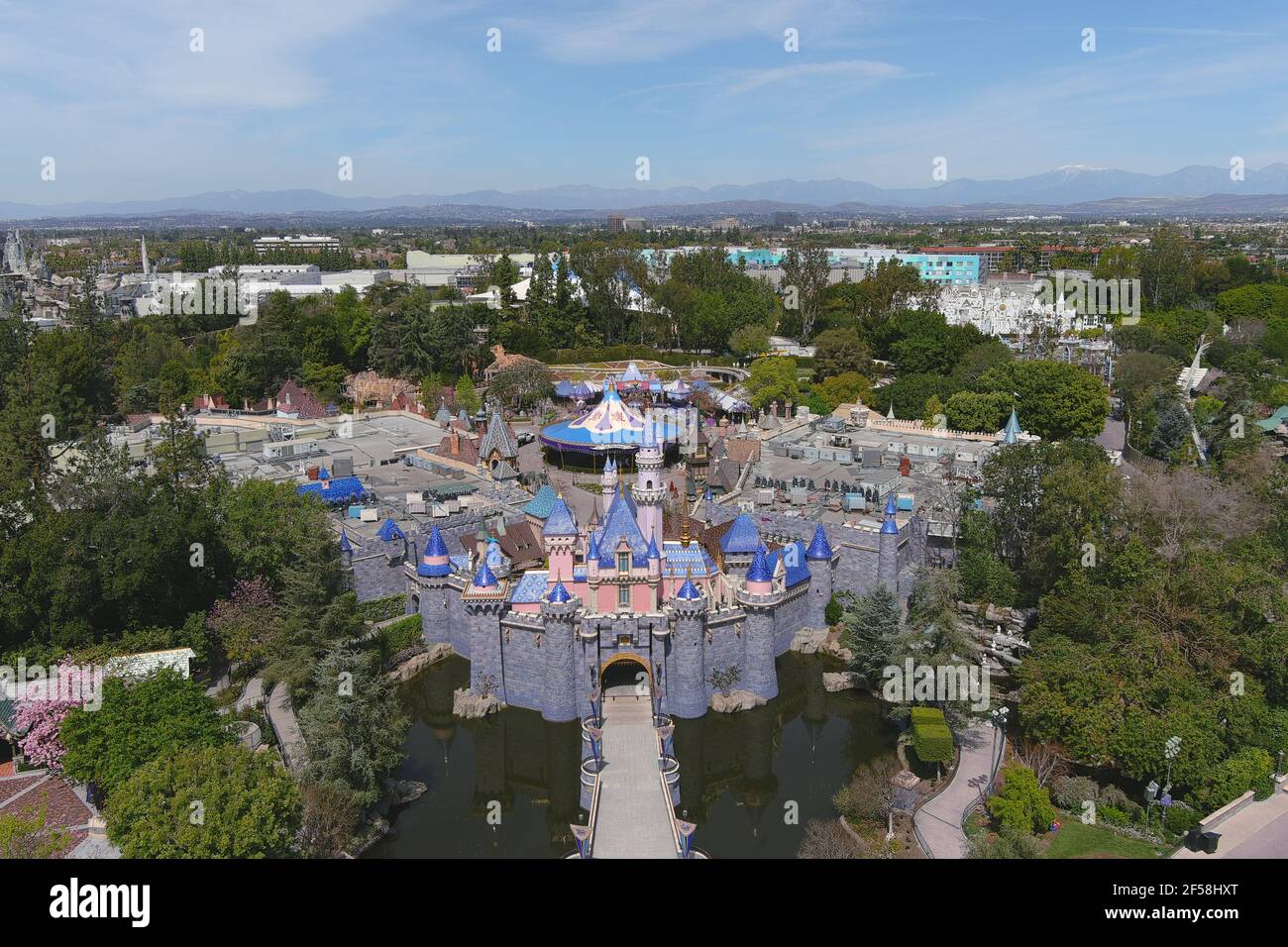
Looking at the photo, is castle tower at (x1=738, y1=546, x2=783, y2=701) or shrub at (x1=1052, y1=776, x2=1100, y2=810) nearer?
shrub at (x1=1052, y1=776, x2=1100, y2=810)

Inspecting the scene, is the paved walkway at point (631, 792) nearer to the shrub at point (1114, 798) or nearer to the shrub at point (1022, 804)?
the shrub at point (1022, 804)

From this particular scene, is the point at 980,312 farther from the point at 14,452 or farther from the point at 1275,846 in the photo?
the point at 14,452

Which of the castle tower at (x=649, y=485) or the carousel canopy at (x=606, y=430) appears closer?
the castle tower at (x=649, y=485)

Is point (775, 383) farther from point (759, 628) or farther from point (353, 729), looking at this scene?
point (353, 729)

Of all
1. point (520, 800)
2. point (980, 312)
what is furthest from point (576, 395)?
point (520, 800)

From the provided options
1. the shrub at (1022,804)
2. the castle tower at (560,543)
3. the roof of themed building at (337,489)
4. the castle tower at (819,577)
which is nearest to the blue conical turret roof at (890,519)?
the castle tower at (819,577)

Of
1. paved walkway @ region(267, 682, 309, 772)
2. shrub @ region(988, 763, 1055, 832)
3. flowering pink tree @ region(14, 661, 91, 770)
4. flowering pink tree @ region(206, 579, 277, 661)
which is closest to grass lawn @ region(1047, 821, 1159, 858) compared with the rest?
shrub @ region(988, 763, 1055, 832)

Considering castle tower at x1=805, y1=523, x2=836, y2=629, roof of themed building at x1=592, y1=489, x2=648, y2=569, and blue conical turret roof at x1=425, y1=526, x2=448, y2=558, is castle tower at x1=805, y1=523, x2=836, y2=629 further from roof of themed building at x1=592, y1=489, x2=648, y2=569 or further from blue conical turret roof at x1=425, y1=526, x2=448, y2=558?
blue conical turret roof at x1=425, y1=526, x2=448, y2=558
